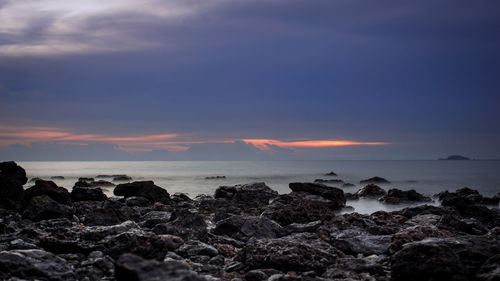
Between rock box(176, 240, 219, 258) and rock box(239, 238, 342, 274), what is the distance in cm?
91

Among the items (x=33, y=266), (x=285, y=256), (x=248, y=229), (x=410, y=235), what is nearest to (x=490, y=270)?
(x=410, y=235)

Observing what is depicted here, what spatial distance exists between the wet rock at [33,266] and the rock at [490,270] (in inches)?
293

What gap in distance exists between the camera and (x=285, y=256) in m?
9.46

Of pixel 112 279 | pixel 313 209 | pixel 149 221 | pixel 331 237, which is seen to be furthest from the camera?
pixel 313 209

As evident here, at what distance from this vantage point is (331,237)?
12547mm

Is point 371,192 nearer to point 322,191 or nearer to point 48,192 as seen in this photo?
point 322,191

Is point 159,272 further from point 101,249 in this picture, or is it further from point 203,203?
point 203,203

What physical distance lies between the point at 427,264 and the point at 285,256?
3065 mm

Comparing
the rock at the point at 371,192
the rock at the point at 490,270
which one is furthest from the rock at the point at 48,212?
the rock at the point at 371,192

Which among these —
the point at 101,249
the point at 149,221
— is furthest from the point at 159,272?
the point at 149,221

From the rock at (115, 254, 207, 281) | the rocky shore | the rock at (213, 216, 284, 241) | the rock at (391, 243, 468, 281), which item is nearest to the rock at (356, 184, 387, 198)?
the rocky shore

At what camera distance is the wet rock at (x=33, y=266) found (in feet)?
24.7

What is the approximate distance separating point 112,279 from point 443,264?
600 cm

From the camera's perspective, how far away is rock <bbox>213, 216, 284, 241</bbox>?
12.8 metres
